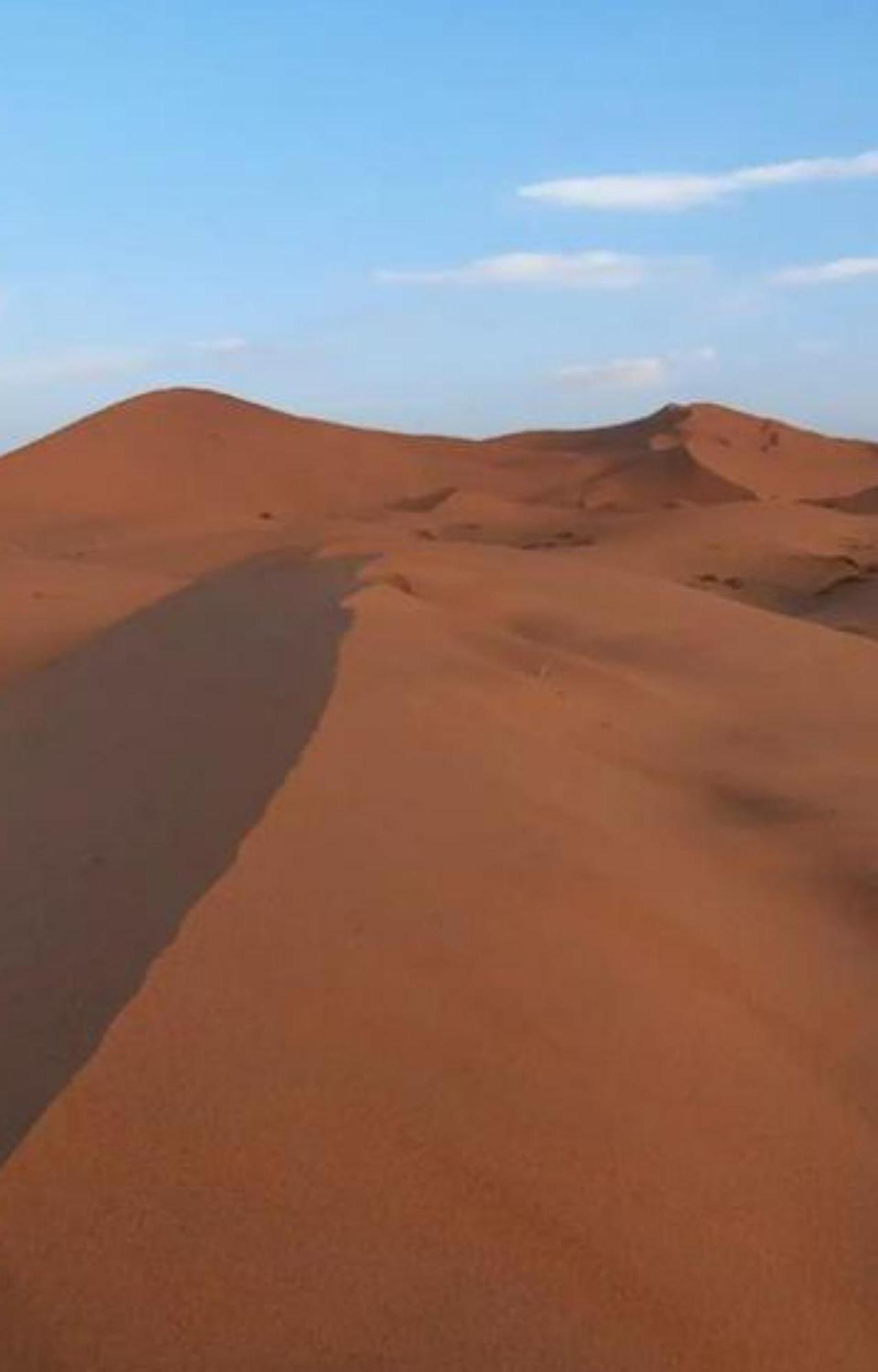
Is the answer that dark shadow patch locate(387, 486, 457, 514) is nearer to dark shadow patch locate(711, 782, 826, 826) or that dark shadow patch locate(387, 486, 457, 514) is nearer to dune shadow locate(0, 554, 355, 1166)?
dune shadow locate(0, 554, 355, 1166)

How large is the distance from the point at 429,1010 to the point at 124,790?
5.89ft

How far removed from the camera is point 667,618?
8.89 metres

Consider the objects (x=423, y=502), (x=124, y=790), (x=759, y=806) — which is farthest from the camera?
(x=423, y=502)

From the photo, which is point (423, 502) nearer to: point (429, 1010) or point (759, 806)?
point (759, 806)

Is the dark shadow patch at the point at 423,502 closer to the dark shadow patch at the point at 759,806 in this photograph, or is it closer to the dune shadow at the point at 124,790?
the dune shadow at the point at 124,790

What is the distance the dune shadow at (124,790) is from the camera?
2.63 meters

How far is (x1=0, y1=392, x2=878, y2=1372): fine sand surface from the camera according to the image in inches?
77.0

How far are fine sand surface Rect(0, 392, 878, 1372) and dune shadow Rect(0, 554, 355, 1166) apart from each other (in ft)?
0.05

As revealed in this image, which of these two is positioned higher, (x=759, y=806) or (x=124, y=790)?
(x=124, y=790)

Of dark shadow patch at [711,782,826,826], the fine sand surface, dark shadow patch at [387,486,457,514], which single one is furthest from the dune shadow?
dark shadow patch at [387,486,457,514]

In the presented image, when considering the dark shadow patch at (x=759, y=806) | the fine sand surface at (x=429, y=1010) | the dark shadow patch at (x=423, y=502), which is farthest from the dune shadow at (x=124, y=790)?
the dark shadow patch at (x=423, y=502)

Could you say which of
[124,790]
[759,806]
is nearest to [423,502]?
[759,806]

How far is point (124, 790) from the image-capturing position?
4297 mm

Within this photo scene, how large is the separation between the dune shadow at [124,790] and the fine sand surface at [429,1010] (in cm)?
1
